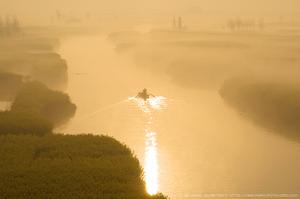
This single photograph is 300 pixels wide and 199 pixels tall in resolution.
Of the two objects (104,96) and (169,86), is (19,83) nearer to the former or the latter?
(104,96)

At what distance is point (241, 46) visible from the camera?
8031 cm

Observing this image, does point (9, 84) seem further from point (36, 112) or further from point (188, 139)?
point (188, 139)

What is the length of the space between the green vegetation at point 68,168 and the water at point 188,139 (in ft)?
15.0

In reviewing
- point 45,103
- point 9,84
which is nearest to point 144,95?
point 45,103

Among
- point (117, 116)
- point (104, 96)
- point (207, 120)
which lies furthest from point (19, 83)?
point (207, 120)

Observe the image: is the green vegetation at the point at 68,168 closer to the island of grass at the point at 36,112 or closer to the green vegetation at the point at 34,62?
the island of grass at the point at 36,112

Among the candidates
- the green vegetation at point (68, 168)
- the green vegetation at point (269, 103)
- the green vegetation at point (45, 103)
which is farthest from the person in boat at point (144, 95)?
the green vegetation at point (68, 168)

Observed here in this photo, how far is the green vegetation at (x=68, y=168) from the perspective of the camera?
1892cm

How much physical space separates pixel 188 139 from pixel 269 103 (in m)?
10.7

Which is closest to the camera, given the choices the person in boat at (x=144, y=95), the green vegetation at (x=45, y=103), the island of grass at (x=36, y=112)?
the island of grass at (x=36, y=112)

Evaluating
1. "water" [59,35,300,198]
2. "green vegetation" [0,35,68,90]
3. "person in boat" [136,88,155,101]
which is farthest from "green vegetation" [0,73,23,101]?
"person in boat" [136,88,155,101]

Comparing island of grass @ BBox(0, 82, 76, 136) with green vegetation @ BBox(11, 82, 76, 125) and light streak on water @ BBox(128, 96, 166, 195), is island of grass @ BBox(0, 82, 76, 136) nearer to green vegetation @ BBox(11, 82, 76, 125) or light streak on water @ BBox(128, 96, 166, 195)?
green vegetation @ BBox(11, 82, 76, 125)

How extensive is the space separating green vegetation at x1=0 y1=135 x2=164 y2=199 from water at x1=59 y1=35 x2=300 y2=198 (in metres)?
4.56

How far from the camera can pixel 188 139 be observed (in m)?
34.8
